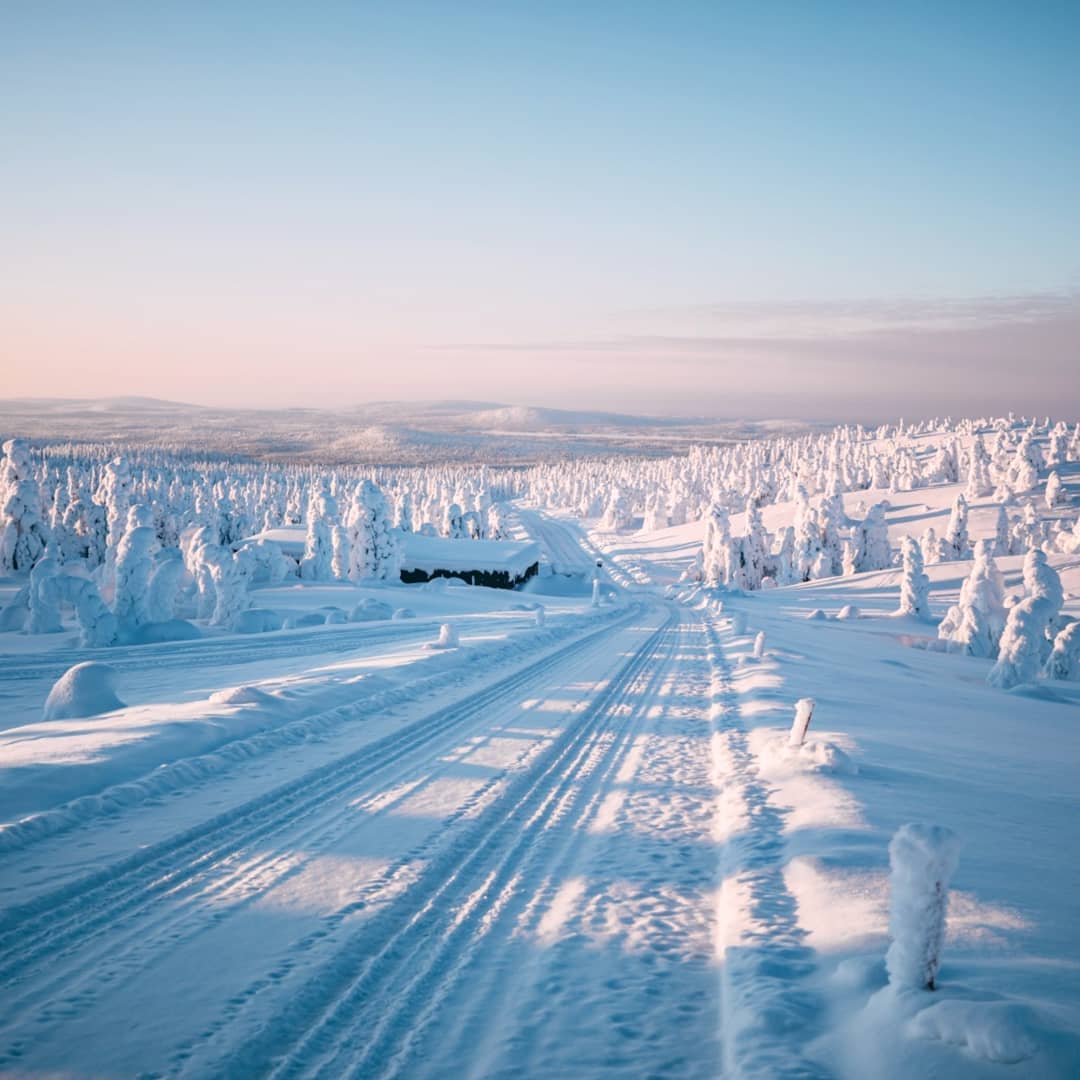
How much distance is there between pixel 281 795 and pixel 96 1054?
4.63 m

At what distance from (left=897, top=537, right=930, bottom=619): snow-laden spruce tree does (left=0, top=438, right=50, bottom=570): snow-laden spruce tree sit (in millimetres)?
67514

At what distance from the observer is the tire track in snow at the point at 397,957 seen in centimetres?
454

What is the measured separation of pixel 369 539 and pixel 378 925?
51257 millimetres

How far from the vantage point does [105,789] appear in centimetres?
894

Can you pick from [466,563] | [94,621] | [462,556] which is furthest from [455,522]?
[94,621]

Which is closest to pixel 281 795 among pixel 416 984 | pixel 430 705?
pixel 416 984

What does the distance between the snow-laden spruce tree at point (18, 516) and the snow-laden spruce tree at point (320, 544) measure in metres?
21.6

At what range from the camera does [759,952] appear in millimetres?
5852

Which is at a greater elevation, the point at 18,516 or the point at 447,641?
the point at 18,516

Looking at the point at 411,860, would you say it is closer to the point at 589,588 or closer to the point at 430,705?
the point at 430,705

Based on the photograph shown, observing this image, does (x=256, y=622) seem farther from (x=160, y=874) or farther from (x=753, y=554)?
(x=753, y=554)

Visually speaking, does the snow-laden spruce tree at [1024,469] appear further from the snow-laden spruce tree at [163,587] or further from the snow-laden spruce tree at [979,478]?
the snow-laden spruce tree at [163,587]

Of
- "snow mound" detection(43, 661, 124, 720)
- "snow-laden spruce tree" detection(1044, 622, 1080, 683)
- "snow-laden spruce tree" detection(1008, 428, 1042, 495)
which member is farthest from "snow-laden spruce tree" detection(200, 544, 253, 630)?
"snow-laden spruce tree" detection(1008, 428, 1042, 495)

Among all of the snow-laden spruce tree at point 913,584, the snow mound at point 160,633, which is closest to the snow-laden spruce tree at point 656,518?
the snow-laden spruce tree at point 913,584
